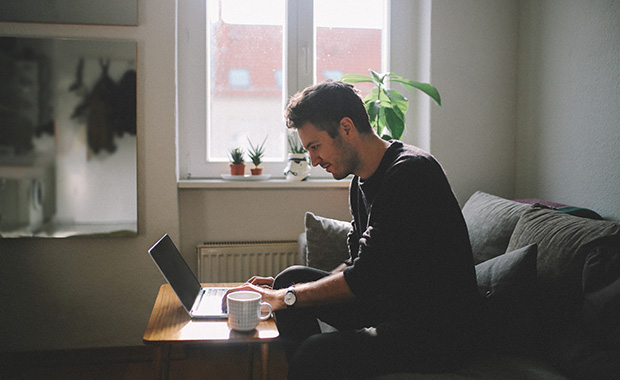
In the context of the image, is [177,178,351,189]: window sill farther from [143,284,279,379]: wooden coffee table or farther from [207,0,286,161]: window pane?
[143,284,279,379]: wooden coffee table

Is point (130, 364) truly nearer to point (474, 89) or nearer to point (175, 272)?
point (175, 272)

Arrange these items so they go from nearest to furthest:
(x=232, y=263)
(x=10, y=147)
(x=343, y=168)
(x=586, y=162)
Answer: (x=343, y=168)
(x=586, y=162)
(x=10, y=147)
(x=232, y=263)

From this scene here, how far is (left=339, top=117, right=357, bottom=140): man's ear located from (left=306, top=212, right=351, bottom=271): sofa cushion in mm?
756

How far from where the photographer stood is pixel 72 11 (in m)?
2.23

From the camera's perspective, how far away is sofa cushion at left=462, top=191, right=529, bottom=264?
1.75 m

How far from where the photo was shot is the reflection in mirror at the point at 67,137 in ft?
7.28

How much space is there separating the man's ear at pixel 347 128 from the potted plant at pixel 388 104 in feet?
2.56

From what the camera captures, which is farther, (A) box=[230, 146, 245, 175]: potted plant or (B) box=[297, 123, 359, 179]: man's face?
(A) box=[230, 146, 245, 175]: potted plant

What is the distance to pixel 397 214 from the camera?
124 centimetres

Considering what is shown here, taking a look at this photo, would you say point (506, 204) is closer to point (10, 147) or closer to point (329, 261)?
point (329, 261)

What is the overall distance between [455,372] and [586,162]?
1.24m

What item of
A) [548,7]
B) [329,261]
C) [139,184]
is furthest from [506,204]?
[139,184]

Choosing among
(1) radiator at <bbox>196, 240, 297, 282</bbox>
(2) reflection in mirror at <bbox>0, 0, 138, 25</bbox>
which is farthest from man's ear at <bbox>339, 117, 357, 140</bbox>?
(2) reflection in mirror at <bbox>0, 0, 138, 25</bbox>

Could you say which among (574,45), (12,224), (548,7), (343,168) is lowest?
(12,224)
